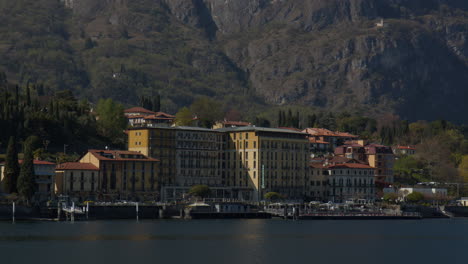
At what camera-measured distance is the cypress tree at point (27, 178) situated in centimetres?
17050

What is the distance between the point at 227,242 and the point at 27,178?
159ft

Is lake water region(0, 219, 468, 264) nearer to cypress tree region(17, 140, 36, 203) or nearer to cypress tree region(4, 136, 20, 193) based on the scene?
cypress tree region(17, 140, 36, 203)

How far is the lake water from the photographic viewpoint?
116 m

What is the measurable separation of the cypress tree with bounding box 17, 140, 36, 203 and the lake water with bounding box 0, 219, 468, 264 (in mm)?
7518

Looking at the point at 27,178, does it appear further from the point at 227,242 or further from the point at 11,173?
the point at 227,242

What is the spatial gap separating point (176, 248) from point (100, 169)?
75.0 m

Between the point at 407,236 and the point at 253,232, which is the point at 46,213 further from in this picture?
the point at 407,236

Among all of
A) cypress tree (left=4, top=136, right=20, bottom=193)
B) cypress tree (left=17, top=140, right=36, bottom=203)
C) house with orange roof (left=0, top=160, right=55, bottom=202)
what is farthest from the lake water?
house with orange roof (left=0, top=160, right=55, bottom=202)

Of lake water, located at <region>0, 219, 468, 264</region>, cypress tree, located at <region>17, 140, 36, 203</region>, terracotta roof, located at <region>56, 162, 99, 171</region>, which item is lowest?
lake water, located at <region>0, 219, 468, 264</region>

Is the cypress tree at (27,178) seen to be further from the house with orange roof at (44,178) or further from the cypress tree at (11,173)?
the house with orange roof at (44,178)

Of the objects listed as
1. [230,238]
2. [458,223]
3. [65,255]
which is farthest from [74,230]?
[458,223]

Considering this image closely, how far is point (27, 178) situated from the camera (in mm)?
171000

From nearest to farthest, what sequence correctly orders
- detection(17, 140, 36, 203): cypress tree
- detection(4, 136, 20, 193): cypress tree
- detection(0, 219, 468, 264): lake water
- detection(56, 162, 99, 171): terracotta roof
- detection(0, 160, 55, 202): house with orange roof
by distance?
detection(0, 219, 468, 264): lake water → detection(17, 140, 36, 203): cypress tree → detection(4, 136, 20, 193): cypress tree → detection(0, 160, 55, 202): house with orange roof → detection(56, 162, 99, 171): terracotta roof

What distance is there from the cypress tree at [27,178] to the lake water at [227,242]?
7518 millimetres
